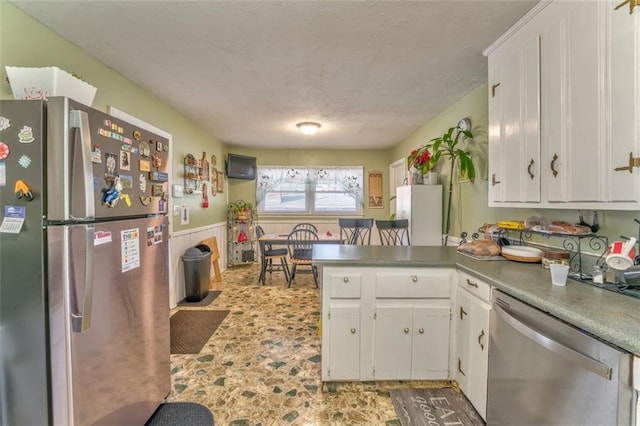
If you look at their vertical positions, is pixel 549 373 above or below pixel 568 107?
below

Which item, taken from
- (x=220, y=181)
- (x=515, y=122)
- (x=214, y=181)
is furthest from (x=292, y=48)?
(x=220, y=181)

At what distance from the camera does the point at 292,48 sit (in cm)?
193

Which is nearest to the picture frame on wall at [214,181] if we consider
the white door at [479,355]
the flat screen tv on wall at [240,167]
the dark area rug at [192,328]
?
the flat screen tv on wall at [240,167]

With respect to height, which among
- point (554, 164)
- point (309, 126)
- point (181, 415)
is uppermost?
point (309, 126)

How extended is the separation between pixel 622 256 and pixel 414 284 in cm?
100

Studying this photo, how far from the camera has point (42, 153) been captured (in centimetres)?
105

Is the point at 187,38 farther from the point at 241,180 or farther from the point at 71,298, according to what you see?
the point at 241,180

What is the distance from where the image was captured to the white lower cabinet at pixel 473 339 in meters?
1.50

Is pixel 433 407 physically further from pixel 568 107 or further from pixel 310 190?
pixel 310 190

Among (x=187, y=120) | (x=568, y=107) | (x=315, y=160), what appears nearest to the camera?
(x=568, y=107)

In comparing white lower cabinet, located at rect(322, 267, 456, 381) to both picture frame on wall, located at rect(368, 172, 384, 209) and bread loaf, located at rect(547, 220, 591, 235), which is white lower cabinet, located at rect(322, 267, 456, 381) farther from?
picture frame on wall, located at rect(368, 172, 384, 209)

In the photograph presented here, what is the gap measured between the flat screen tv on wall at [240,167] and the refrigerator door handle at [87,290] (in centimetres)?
420

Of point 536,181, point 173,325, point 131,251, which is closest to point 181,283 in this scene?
point 173,325

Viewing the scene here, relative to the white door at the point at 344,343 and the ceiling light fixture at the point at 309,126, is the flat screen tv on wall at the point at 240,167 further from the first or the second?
the white door at the point at 344,343
